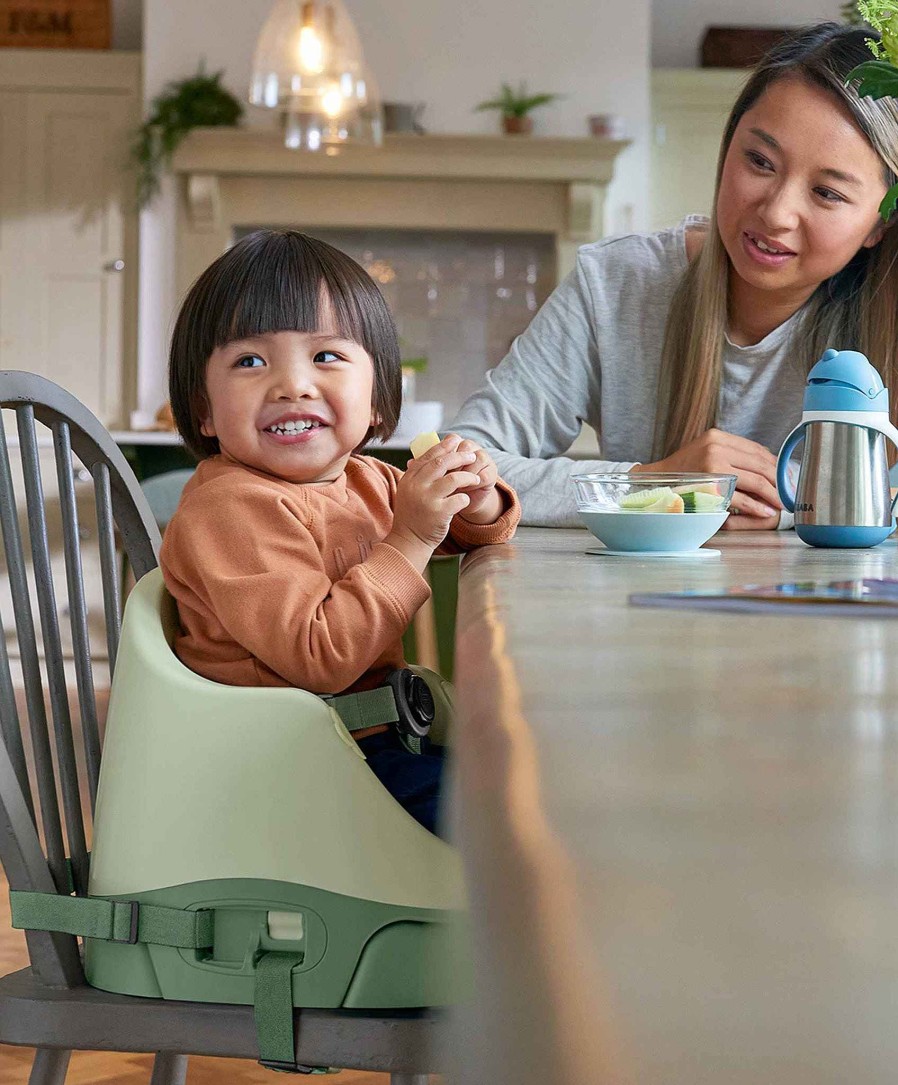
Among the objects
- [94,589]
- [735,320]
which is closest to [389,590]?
[735,320]

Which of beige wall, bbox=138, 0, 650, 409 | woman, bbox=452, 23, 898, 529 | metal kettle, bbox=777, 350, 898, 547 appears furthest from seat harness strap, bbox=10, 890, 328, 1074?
beige wall, bbox=138, 0, 650, 409

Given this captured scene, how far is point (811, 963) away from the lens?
0.12 meters

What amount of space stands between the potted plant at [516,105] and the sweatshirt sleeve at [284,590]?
4.90 m

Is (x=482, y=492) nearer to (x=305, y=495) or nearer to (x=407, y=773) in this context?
(x=305, y=495)

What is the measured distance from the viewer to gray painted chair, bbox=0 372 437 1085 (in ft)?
2.48

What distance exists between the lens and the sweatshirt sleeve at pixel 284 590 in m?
0.84

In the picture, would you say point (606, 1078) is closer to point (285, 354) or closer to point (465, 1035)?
point (465, 1035)

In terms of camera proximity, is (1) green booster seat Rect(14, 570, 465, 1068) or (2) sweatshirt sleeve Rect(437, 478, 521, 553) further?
(2) sweatshirt sleeve Rect(437, 478, 521, 553)

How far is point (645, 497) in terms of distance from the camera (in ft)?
3.07

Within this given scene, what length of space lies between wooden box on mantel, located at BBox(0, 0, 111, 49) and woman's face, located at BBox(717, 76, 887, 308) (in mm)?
5104

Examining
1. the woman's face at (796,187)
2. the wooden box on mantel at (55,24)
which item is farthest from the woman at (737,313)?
the wooden box on mantel at (55,24)

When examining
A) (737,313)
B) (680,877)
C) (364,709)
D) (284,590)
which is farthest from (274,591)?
(737,313)

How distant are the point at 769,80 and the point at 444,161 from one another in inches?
A: 168

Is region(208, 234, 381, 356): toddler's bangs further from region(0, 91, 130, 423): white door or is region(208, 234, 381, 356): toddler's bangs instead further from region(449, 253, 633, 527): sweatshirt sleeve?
region(0, 91, 130, 423): white door
